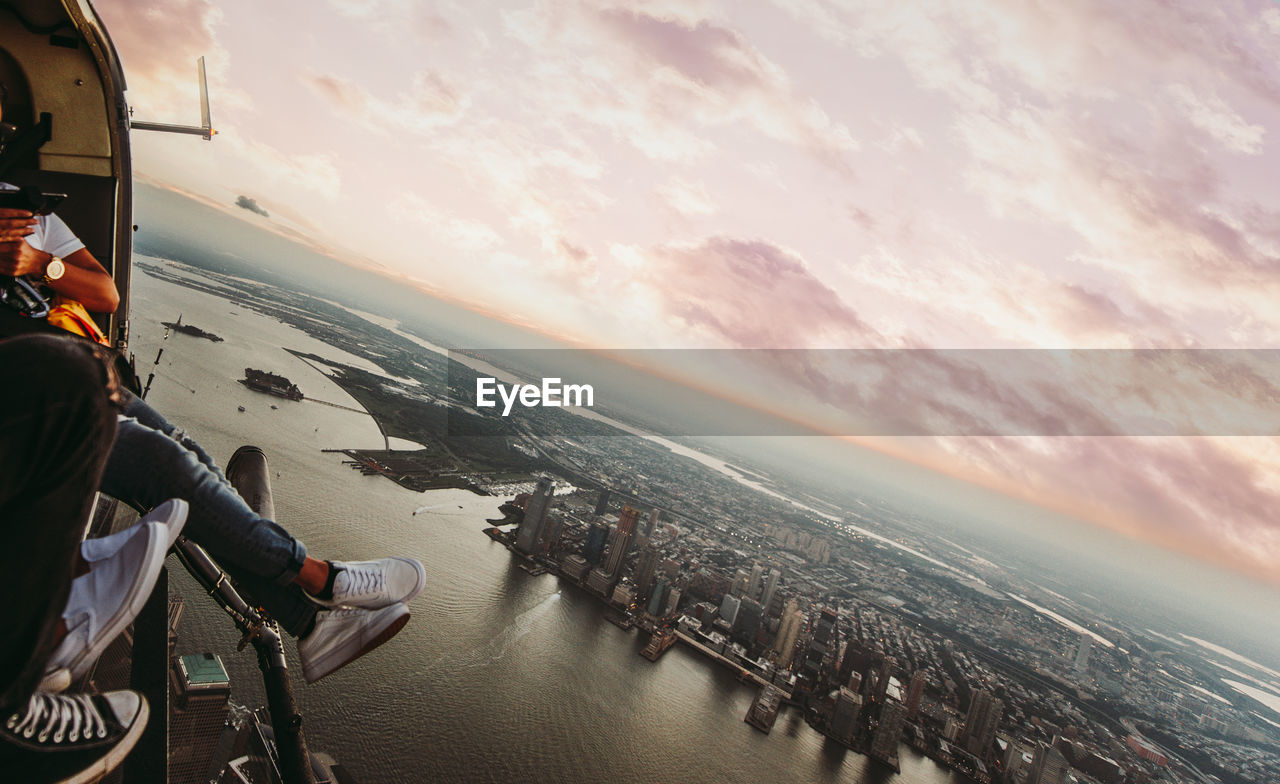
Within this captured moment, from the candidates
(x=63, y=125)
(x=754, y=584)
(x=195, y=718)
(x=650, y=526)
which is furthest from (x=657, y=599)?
(x=63, y=125)

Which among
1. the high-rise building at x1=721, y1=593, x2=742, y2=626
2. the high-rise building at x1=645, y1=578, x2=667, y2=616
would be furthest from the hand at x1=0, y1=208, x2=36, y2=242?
the high-rise building at x1=721, y1=593, x2=742, y2=626

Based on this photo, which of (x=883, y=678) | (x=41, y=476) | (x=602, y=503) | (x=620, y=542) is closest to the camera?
(x=41, y=476)

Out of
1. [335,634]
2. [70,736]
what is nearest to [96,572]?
[70,736]

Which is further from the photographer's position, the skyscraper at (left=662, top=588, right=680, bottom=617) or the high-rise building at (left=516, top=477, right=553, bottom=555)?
the high-rise building at (left=516, top=477, right=553, bottom=555)

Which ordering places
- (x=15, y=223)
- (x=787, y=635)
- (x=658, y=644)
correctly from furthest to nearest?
1. (x=787, y=635)
2. (x=658, y=644)
3. (x=15, y=223)

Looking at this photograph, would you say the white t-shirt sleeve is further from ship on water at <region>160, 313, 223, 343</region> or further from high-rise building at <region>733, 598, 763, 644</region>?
ship on water at <region>160, 313, 223, 343</region>

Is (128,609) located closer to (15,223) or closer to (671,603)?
(15,223)
